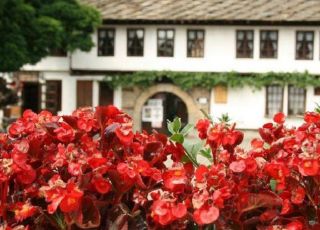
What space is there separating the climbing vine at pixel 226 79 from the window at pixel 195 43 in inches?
38.8

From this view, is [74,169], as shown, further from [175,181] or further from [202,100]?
[202,100]

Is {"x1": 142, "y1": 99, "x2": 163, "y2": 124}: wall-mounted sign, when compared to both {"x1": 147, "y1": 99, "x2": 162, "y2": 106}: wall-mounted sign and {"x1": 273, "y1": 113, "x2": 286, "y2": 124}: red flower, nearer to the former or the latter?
{"x1": 147, "y1": 99, "x2": 162, "y2": 106}: wall-mounted sign

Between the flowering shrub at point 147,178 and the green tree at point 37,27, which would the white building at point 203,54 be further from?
the flowering shrub at point 147,178

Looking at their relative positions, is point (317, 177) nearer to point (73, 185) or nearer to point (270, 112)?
point (73, 185)

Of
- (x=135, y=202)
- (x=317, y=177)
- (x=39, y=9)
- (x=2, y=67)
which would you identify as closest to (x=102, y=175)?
(x=135, y=202)

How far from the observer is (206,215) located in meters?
2.04

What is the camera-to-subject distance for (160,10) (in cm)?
3172

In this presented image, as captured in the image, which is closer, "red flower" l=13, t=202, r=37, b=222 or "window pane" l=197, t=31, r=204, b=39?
"red flower" l=13, t=202, r=37, b=222

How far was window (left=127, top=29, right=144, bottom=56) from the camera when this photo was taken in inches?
1249

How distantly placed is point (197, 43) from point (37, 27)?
30.0 ft

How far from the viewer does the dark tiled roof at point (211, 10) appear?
30.8 metres

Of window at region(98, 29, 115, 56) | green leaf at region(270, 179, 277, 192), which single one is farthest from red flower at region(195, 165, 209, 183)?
window at region(98, 29, 115, 56)

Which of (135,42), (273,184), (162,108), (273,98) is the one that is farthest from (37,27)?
(273,184)

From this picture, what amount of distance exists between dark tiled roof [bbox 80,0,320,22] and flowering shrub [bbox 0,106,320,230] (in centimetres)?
2868
